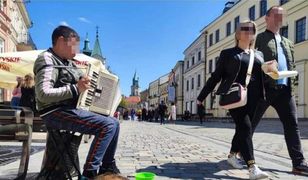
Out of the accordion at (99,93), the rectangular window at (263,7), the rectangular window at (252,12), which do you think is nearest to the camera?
the accordion at (99,93)

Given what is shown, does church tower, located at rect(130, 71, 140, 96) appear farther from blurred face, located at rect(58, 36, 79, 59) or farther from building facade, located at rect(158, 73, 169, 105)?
blurred face, located at rect(58, 36, 79, 59)

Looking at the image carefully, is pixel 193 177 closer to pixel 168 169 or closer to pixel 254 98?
pixel 168 169

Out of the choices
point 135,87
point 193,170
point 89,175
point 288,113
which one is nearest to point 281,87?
point 288,113

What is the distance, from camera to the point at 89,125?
3613mm

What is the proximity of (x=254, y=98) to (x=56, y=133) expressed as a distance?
248cm

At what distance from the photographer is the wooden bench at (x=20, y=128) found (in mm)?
3934

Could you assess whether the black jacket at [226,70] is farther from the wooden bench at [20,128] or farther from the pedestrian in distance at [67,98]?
the wooden bench at [20,128]

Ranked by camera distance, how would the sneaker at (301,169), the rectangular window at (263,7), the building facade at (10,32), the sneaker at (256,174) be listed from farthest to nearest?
the rectangular window at (263,7)
the building facade at (10,32)
the sneaker at (301,169)
the sneaker at (256,174)

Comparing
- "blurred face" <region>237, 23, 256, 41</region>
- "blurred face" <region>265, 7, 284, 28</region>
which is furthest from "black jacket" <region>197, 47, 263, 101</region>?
"blurred face" <region>265, 7, 284, 28</region>

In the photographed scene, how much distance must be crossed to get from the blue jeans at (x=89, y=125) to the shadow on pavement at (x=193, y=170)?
1.55 meters

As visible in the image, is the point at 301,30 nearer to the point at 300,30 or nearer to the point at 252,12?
the point at 300,30

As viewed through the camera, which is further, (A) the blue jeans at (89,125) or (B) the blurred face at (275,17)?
(B) the blurred face at (275,17)

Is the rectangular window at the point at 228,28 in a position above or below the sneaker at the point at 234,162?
above

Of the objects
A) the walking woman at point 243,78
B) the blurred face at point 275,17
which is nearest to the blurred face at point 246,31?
the walking woman at point 243,78
